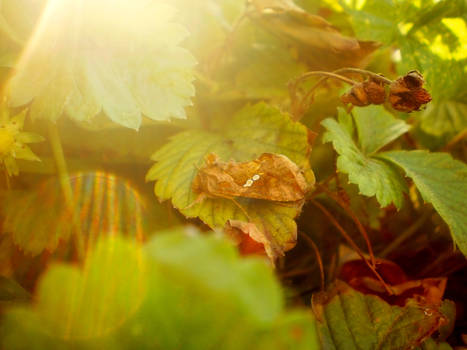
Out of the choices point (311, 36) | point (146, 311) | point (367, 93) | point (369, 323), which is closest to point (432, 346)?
point (369, 323)

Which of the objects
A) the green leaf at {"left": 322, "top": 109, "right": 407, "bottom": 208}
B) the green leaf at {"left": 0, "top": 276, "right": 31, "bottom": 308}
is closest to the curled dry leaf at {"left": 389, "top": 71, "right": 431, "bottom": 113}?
the green leaf at {"left": 322, "top": 109, "right": 407, "bottom": 208}

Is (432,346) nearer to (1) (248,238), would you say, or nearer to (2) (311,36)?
(1) (248,238)

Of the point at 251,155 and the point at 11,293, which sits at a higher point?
the point at 251,155

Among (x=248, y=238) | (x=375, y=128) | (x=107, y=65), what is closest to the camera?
(x=248, y=238)

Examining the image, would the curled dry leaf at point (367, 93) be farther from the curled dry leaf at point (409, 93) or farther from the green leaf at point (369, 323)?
the green leaf at point (369, 323)

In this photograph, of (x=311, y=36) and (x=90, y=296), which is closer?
(x=90, y=296)

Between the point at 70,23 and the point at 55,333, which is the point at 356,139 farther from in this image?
the point at 55,333

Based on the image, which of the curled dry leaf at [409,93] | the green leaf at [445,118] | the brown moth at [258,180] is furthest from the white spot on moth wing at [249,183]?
the green leaf at [445,118]

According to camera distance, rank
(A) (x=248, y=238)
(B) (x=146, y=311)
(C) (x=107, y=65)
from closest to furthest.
Answer: 1. (B) (x=146, y=311)
2. (A) (x=248, y=238)
3. (C) (x=107, y=65)
